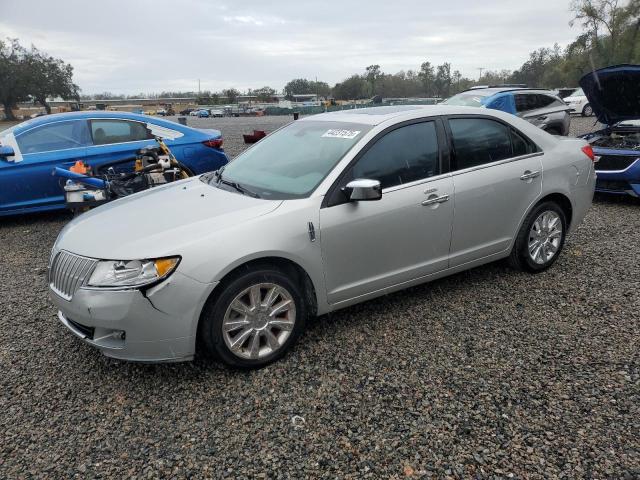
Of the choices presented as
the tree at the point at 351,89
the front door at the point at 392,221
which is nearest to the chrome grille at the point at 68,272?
the front door at the point at 392,221

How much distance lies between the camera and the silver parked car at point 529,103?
35.8ft

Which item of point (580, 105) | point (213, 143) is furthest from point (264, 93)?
point (213, 143)

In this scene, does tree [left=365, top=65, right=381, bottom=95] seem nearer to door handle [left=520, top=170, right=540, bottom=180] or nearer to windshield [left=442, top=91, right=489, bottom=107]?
windshield [left=442, top=91, right=489, bottom=107]

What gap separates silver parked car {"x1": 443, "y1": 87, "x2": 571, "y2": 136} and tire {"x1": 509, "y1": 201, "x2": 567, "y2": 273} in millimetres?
7128

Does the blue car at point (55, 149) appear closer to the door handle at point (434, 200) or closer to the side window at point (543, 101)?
the door handle at point (434, 200)

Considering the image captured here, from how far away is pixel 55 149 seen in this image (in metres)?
6.34

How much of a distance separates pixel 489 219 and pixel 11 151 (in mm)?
5912

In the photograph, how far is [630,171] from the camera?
22.1ft

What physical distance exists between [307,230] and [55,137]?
5.01 metres

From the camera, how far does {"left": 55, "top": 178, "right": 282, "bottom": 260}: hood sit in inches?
108

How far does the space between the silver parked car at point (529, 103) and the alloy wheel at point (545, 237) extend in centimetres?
714

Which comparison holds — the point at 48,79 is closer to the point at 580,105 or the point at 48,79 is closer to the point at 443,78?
the point at 580,105

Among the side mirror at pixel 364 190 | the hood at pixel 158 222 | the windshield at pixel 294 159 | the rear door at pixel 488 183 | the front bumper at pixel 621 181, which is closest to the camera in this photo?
the hood at pixel 158 222

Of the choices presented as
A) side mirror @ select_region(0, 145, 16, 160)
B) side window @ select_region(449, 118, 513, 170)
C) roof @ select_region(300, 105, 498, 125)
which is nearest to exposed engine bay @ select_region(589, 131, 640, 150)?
side window @ select_region(449, 118, 513, 170)
